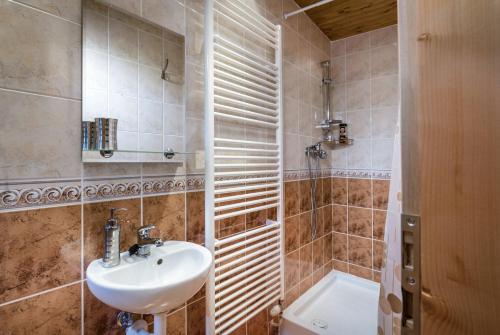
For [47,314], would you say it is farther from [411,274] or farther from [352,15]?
[352,15]

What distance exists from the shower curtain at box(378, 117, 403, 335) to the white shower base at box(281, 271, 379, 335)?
42.2 inches

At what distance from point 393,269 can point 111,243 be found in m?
0.93

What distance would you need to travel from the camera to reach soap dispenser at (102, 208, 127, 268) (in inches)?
35.3

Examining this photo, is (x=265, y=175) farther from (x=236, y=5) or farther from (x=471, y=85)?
(x=471, y=85)

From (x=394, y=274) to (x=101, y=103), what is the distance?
113 cm

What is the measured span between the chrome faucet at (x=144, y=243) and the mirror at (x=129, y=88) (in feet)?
0.93

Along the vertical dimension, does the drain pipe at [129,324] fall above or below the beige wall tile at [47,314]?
below

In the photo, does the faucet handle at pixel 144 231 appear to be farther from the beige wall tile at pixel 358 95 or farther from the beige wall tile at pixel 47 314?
the beige wall tile at pixel 358 95

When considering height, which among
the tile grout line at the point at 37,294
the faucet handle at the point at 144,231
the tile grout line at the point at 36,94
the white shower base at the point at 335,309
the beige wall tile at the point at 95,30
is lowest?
the white shower base at the point at 335,309

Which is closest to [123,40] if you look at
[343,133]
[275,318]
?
[275,318]

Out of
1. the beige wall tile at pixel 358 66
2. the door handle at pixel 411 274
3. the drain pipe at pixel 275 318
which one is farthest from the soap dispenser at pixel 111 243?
the beige wall tile at pixel 358 66

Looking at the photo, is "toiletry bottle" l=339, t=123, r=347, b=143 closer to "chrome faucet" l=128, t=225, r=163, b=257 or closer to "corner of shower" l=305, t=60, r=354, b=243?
"corner of shower" l=305, t=60, r=354, b=243

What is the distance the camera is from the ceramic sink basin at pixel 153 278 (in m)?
0.74

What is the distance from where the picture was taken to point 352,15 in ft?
7.06
